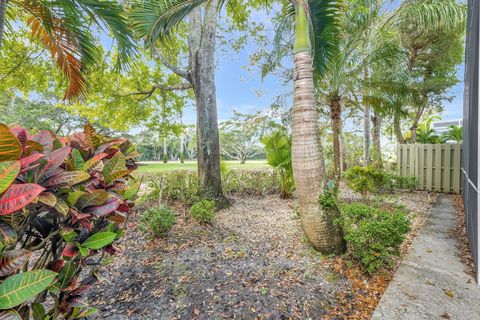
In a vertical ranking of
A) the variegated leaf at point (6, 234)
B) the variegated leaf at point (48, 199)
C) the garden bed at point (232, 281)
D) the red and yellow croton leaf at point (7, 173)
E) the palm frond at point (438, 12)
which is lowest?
the garden bed at point (232, 281)

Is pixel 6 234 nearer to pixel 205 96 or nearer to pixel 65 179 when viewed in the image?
pixel 65 179

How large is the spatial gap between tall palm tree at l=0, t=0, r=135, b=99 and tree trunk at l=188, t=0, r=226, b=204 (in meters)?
1.70

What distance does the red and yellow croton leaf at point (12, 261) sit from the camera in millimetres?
670

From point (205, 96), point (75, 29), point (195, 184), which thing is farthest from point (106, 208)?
point (195, 184)

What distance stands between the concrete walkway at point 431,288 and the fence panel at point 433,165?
4.53 metres

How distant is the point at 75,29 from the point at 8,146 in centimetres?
413

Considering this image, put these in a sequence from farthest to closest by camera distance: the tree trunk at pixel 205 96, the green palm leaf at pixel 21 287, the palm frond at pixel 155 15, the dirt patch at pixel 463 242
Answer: the tree trunk at pixel 205 96, the palm frond at pixel 155 15, the dirt patch at pixel 463 242, the green palm leaf at pixel 21 287

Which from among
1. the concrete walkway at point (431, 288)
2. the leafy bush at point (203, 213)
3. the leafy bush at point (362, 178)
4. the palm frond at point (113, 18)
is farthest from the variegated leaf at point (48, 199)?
the leafy bush at point (362, 178)

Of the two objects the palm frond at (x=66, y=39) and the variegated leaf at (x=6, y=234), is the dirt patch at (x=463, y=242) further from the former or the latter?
the palm frond at (x=66, y=39)

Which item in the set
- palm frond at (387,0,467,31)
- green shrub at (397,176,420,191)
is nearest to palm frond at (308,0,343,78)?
palm frond at (387,0,467,31)

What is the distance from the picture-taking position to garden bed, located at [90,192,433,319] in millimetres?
2014

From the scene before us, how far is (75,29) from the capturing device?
3719 mm

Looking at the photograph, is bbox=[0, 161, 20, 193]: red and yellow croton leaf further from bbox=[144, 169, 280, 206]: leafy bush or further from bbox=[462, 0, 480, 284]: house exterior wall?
bbox=[144, 169, 280, 206]: leafy bush

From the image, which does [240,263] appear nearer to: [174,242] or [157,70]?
[174,242]
